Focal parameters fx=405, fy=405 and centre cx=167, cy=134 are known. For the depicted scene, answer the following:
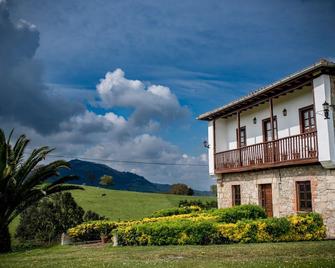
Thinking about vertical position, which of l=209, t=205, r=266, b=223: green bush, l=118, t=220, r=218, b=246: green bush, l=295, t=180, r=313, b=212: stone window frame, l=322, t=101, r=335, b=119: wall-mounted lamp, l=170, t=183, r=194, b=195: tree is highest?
l=322, t=101, r=335, b=119: wall-mounted lamp

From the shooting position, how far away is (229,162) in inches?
838

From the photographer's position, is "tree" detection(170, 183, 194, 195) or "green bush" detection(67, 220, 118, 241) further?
"tree" detection(170, 183, 194, 195)

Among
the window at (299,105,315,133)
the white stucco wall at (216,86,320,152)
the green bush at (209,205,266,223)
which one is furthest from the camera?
the white stucco wall at (216,86,320,152)

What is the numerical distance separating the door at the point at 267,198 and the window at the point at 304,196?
2163 millimetres

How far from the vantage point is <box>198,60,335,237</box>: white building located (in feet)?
48.3

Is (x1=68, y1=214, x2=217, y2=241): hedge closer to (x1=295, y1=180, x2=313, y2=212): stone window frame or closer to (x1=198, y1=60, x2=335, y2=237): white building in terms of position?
(x1=198, y1=60, x2=335, y2=237): white building

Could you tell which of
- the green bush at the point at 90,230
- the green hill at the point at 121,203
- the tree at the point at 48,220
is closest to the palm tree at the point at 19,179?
the green bush at the point at 90,230

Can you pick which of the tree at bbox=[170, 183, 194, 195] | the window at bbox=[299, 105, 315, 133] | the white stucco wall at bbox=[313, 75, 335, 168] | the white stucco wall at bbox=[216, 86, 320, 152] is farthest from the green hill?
the white stucco wall at bbox=[313, 75, 335, 168]

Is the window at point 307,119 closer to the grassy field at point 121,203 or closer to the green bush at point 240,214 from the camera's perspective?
the green bush at point 240,214

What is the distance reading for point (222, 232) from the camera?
13.9 m

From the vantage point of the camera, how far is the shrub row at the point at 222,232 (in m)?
13.9


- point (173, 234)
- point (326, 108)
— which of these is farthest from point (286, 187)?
point (173, 234)

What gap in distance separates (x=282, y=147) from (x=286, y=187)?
1.72 m

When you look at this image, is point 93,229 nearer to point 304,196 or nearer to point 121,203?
point 304,196
